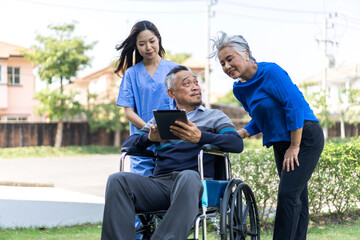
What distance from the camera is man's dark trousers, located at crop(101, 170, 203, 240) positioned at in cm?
255

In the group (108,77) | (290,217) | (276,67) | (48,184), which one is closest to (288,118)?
(276,67)

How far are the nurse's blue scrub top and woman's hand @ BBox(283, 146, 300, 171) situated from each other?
916 millimetres

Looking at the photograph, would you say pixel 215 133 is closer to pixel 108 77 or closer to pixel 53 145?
pixel 53 145

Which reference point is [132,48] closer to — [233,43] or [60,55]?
[233,43]

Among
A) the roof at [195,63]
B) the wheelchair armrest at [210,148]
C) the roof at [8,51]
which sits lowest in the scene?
the wheelchair armrest at [210,148]

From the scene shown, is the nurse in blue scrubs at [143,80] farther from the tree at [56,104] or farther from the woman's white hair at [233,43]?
the tree at [56,104]

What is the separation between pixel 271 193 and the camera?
15.3ft

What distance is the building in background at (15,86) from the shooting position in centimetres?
2469

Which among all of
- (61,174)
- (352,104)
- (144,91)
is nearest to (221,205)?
(144,91)

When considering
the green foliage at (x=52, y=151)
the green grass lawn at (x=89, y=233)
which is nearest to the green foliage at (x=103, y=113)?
the green foliage at (x=52, y=151)

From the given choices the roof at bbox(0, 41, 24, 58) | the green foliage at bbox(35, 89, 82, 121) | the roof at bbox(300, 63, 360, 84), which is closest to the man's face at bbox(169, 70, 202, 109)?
the green foliage at bbox(35, 89, 82, 121)

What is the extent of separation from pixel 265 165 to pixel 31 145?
2029 centimetres

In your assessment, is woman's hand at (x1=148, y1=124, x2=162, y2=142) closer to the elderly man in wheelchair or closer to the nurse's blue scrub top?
the elderly man in wheelchair

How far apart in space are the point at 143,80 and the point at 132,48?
25 cm
